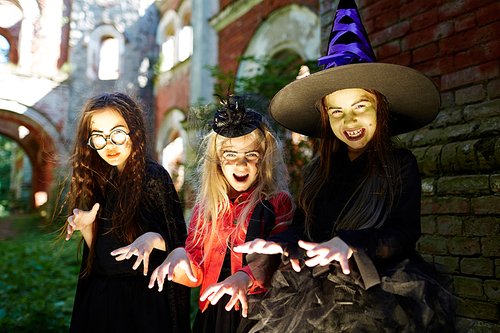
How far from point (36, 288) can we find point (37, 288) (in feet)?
0.06

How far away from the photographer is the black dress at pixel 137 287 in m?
1.83

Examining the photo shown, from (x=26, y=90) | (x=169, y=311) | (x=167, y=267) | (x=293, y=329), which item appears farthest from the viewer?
(x=26, y=90)

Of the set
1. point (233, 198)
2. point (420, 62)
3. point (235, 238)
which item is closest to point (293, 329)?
point (235, 238)

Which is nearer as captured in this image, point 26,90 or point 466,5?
point 466,5

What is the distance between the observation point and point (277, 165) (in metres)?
1.93

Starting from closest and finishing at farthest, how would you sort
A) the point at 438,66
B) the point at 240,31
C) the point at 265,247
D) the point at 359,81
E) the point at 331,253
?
the point at 331,253, the point at 265,247, the point at 359,81, the point at 438,66, the point at 240,31

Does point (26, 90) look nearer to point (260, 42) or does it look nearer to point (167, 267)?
point (260, 42)

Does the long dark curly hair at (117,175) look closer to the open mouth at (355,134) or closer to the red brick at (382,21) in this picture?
the open mouth at (355,134)

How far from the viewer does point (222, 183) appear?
1940 millimetres

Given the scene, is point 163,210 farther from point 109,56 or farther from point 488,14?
point 109,56

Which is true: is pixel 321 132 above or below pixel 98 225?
above

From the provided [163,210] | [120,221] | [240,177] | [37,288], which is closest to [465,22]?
[240,177]

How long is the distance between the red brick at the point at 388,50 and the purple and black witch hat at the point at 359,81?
59.8 inches

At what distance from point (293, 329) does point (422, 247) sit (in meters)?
1.80
